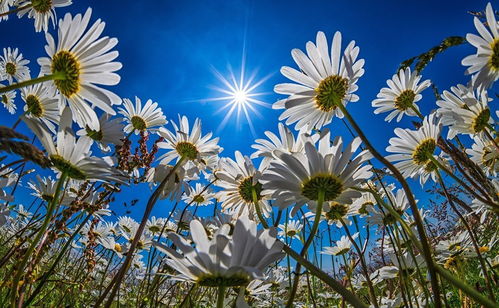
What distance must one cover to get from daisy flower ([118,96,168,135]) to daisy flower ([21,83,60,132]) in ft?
2.10

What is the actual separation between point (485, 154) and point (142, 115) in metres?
2.85

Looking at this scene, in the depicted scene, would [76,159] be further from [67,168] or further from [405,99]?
[405,99]

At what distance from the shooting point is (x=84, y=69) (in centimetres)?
144

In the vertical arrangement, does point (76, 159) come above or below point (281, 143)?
below

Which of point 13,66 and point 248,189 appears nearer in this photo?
point 248,189

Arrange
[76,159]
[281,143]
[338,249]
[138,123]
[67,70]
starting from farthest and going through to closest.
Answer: [338,249] → [138,123] → [281,143] → [67,70] → [76,159]

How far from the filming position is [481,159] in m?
2.47

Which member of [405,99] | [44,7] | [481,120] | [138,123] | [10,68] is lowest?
[481,120]

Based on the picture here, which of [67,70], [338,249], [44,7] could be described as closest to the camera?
[67,70]

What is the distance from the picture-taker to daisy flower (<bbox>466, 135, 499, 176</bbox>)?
220 centimetres

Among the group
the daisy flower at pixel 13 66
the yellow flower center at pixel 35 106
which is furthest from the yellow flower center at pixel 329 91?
the daisy flower at pixel 13 66

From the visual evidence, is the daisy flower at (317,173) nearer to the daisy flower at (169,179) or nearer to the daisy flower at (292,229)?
the daisy flower at (169,179)

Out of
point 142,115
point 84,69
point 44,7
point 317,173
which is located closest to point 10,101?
point 44,7

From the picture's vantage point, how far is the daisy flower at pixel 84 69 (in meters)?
1.36
